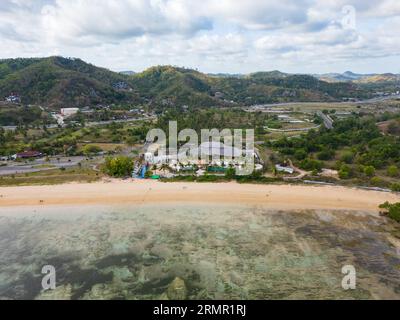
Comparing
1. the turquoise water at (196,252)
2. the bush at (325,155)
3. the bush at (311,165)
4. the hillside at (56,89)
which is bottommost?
the turquoise water at (196,252)

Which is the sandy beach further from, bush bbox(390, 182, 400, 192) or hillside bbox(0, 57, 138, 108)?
hillside bbox(0, 57, 138, 108)

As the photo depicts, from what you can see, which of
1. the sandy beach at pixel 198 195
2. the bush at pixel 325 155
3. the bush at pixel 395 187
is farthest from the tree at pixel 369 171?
the bush at pixel 325 155

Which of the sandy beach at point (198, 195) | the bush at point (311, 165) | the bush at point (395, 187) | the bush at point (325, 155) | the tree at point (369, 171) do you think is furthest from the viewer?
the bush at point (325, 155)

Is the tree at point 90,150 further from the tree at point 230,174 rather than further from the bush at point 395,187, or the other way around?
the bush at point 395,187

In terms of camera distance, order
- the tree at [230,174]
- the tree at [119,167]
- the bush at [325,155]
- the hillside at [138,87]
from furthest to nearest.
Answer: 1. the hillside at [138,87]
2. the bush at [325,155]
3. the tree at [119,167]
4. the tree at [230,174]

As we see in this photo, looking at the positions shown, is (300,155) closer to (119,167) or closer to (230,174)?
(230,174)

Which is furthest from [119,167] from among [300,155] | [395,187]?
[395,187]
